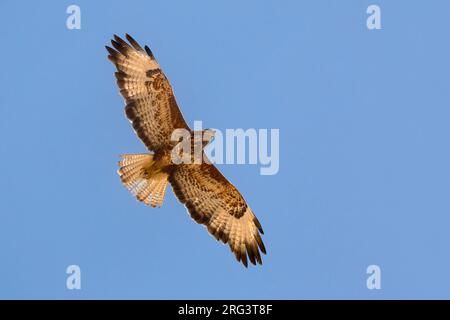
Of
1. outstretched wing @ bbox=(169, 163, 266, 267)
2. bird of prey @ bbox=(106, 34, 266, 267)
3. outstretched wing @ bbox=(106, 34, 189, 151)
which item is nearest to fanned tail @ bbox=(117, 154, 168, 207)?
bird of prey @ bbox=(106, 34, 266, 267)

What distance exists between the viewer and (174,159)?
14.0 metres

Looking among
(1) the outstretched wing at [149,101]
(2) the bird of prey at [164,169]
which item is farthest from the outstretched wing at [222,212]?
(1) the outstretched wing at [149,101]

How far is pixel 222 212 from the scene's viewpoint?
575 inches

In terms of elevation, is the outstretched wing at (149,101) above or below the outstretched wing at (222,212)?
above

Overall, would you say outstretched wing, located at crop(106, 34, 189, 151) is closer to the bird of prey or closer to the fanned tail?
the bird of prey

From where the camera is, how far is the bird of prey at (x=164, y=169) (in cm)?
1390

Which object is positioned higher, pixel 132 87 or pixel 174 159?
pixel 132 87

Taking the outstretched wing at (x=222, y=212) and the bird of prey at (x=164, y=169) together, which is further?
the outstretched wing at (x=222, y=212)

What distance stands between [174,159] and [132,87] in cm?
116

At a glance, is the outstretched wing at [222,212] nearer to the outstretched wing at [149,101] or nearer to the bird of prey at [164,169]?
the bird of prey at [164,169]

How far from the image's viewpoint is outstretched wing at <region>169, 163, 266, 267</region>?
47.5 ft
